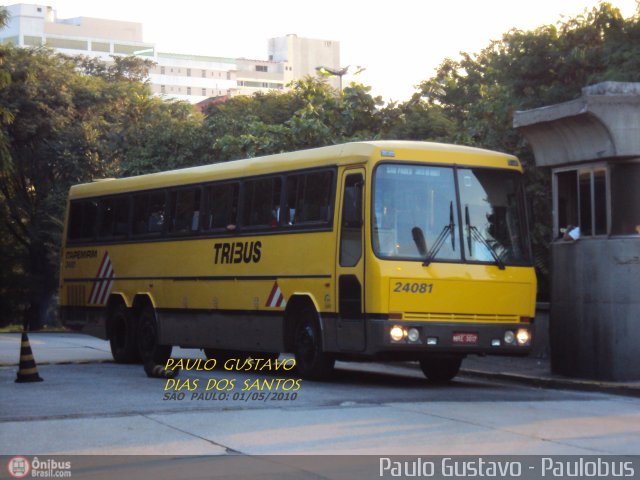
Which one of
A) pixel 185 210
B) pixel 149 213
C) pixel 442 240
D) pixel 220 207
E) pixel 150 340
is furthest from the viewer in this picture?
pixel 149 213

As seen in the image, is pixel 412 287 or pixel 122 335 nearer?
pixel 412 287

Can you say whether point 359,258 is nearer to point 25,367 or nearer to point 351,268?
point 351,268

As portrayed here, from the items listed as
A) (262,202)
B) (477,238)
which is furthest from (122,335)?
(477,238)

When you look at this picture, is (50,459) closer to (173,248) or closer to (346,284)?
(346,284)

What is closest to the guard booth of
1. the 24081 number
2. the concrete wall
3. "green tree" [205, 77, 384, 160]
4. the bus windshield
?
the concrete wall

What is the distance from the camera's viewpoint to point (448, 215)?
16328 mm

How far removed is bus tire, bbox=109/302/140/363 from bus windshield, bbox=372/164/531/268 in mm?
7013

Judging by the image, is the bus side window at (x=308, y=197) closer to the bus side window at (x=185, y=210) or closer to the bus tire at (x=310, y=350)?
the bus tire at (x=310, y=350)

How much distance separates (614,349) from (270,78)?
175m

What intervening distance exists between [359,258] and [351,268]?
8.5 inches

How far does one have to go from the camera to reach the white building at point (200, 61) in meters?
179

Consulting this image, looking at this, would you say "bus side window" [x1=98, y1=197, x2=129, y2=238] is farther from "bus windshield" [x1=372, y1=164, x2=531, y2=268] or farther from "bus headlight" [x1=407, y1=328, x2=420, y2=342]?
"bus headlight" [x1=407, y1=328, x2=420, y2=342]

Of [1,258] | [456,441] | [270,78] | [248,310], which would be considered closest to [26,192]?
[1,258]

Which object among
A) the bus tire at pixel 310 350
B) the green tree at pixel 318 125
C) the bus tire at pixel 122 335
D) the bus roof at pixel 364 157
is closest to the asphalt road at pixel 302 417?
the bus tire at pixel 310 350
